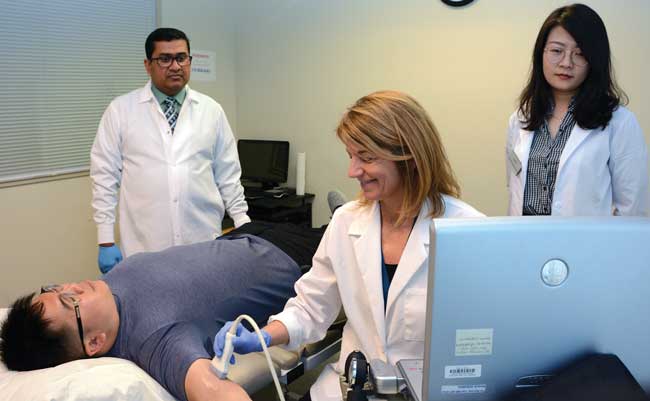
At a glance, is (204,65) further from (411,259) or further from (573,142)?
(411,259)

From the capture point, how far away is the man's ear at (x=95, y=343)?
53.6 inches

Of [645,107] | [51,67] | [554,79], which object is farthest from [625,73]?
[51,67]

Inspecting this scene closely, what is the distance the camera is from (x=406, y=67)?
320 cm

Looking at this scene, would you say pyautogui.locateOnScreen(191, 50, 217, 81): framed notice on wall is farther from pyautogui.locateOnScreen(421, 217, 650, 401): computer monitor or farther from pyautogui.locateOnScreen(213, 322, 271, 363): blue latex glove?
pyautogui.locateOnScreen(421, 217, 650, 401): computer monitor

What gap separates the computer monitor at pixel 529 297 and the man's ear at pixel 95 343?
3.16ft

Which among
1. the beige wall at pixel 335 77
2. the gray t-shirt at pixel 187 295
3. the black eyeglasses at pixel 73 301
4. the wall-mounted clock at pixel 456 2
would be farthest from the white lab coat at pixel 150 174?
the wall-mounted clock at pixel 456 2

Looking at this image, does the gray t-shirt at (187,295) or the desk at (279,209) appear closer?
the gray t-shirt at (187,295)

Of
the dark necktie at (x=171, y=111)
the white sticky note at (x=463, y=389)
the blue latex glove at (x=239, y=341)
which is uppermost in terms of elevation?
the dark necktie at (x=171, y=111)

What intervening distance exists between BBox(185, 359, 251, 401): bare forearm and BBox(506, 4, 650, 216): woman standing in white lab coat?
1.24 metres

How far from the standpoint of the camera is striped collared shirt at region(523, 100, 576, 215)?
1.83 metres

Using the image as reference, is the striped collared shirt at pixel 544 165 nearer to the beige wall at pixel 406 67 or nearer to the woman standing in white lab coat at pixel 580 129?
the woman standing in white lab coat at pixel 580 129

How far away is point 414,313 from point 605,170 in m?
1.00

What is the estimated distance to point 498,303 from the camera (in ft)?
2.28

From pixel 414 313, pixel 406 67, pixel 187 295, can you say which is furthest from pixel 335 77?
pixel 414 313
